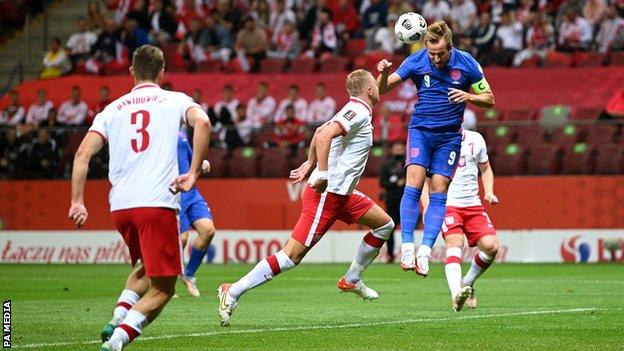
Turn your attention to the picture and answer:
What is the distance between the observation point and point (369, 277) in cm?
2073

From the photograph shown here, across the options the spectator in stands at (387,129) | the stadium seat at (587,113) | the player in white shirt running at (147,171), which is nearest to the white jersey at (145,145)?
the player in white shirt running at (147,171)

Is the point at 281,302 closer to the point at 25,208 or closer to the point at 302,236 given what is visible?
the point at 302,236

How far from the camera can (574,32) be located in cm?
2769

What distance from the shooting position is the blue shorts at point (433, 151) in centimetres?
1305

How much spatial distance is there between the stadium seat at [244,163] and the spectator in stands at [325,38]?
181 inches

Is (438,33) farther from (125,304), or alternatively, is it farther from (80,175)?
(80,175)

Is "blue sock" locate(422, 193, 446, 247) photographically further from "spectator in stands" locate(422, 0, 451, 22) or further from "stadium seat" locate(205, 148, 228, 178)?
"spectator in stands" locate(422, 0, 451, 22)

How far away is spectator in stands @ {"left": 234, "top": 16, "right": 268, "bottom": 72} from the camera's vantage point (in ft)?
97.7

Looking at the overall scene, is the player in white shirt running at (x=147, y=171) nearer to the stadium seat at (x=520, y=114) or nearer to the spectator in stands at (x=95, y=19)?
Result: the stadium seat at (x=520, y=114)

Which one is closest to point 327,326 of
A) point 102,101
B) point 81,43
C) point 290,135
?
point 290,135

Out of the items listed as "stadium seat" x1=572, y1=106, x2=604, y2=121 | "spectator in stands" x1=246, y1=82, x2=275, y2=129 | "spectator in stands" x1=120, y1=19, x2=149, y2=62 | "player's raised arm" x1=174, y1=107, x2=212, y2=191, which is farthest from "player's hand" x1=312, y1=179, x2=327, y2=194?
"spectator in stands" x1=120, y1=19, x2=149, y2=62

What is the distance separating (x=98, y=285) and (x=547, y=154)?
9.44 meters

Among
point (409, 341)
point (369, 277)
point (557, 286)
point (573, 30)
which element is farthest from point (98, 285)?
point (573, 30)

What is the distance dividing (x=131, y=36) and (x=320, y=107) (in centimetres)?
629
